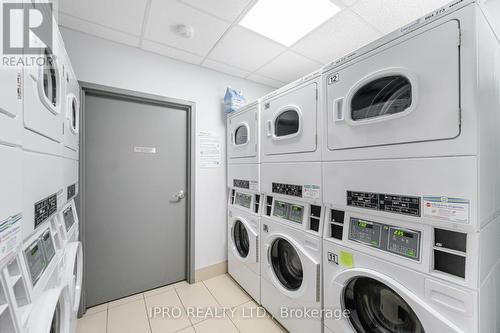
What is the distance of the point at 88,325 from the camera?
5.82 feet

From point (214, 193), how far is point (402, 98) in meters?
2.09

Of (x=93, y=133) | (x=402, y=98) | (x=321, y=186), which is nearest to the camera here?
(x=402, y=98)

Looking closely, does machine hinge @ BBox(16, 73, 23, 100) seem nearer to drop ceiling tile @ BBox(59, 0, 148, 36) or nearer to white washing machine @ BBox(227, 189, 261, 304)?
drop ceiling tile @ BBox(59, 0, 148, 36)

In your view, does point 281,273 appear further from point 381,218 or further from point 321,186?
point 381,218

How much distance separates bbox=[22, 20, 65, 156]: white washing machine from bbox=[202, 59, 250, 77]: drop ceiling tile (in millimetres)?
1493

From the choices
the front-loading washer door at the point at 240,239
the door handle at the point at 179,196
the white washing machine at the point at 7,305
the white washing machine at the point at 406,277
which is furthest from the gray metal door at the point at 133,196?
the white washing machine at the point at 406,277

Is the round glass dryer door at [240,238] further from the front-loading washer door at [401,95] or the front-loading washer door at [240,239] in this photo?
the front-loading washer door at [401,95]

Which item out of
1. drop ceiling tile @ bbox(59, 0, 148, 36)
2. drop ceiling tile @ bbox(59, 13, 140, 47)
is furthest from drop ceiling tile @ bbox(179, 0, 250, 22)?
drop ceiling tile @ bbox(59, 13, 140, 47)

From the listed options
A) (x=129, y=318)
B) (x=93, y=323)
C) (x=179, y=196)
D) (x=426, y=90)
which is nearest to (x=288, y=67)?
(x=426, y=90)

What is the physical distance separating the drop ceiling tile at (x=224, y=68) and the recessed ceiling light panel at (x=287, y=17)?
73 centimetres

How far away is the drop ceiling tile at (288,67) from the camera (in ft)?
7.61

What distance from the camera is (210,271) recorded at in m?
2.52

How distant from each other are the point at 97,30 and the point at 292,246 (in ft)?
8.28

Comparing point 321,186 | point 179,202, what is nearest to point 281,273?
point 321,186
